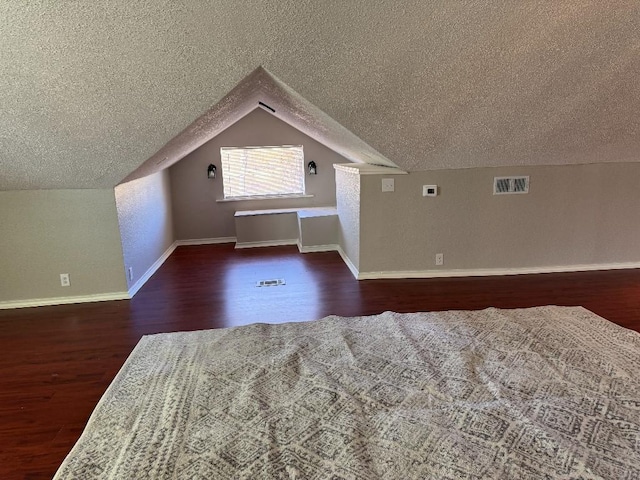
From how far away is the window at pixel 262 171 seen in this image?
6.28 m

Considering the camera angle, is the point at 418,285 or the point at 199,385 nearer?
the point at 199,385

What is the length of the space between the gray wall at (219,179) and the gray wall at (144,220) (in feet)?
0.79

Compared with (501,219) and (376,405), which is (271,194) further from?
(376,405)

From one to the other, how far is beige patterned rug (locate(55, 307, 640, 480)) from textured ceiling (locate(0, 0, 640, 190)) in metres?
1.62

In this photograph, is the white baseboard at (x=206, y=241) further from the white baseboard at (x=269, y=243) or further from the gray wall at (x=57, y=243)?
the gray wall at (x=57, y=243)

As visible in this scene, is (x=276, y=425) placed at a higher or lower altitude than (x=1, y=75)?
lower

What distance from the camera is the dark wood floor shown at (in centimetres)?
212

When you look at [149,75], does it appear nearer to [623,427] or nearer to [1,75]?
[1,75]

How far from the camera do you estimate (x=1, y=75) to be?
7.91 ft

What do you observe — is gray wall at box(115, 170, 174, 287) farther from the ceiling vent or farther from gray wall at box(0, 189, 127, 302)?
the ceiling vent

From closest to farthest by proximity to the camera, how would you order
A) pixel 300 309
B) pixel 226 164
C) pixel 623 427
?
pixel 623 427 → pixel 300 309 → pixel 226 164

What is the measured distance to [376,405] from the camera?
2029mm

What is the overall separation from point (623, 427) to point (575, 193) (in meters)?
2.99

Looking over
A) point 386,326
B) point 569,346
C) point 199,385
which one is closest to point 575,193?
point 569,346
